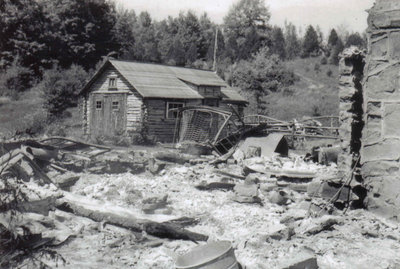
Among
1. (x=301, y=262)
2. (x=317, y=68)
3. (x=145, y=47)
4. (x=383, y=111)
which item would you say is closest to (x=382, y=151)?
(x=383, y=111)

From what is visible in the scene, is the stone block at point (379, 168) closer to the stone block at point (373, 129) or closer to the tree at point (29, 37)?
the stone block at point (373, 129)

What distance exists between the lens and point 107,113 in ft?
82.4

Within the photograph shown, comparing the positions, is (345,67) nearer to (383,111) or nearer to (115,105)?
(383,111)

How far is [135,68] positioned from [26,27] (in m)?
23.9

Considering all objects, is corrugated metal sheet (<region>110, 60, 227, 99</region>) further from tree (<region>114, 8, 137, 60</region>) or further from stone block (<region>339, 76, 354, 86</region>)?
tree (<region>114, 8, 137, 60</region>)

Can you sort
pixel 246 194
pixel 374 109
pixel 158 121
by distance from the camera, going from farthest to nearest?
pixel 158 121 < pixel 246 194 < pixel 374 109

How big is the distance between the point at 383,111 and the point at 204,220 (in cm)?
335

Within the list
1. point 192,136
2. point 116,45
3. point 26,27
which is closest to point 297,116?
point 192,136

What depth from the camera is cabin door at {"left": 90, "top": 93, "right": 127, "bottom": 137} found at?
24125 millimetres

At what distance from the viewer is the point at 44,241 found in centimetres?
555

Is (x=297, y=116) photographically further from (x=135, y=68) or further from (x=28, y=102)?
(x=28, y=102)

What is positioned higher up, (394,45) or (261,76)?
(261,76)

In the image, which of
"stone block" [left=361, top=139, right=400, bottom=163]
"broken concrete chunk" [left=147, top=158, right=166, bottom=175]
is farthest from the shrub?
"stone block" [left=361, top=139, right=400, bottom=163]

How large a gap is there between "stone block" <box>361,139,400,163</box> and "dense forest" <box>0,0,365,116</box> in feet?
86.7
